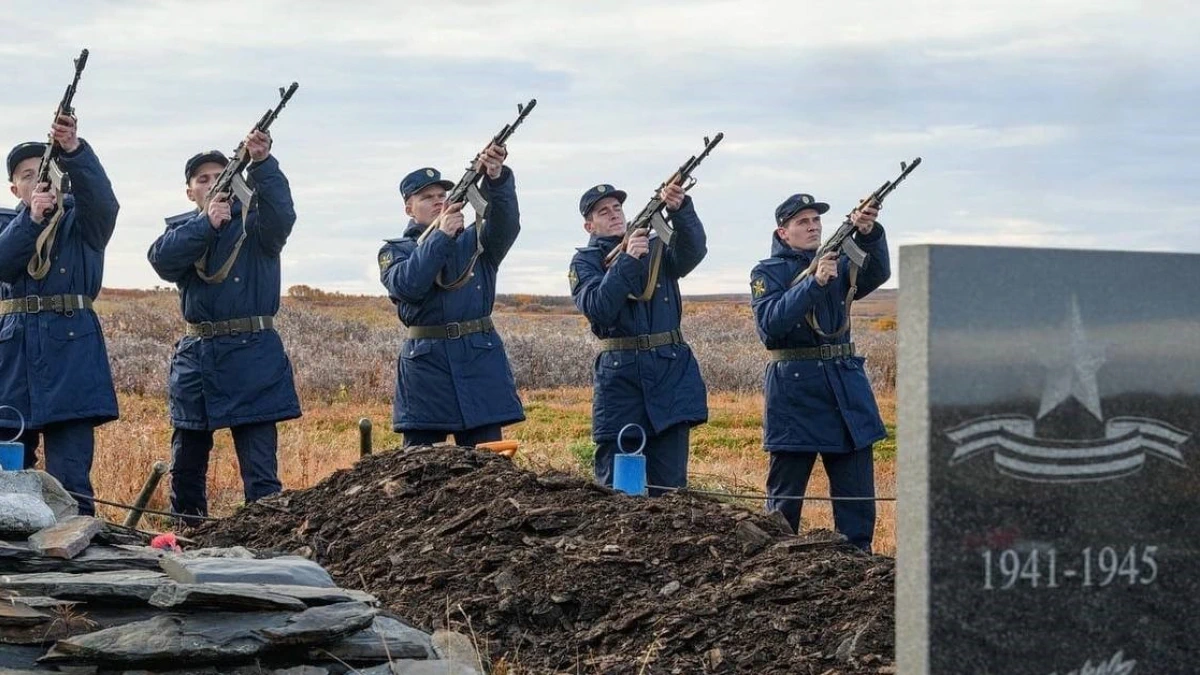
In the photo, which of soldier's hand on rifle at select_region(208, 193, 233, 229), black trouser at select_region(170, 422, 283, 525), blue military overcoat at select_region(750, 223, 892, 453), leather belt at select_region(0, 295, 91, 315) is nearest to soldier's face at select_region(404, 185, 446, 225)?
soldier's hand on rifle at select_region(208, 193, 233, 229)

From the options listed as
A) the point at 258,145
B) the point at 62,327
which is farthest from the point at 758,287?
the point at 62,327

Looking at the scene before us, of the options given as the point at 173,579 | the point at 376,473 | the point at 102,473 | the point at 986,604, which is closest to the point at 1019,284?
the point at 986,604

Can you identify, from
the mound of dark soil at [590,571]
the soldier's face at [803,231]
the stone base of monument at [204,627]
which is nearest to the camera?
the stone base of monument at [204,627]

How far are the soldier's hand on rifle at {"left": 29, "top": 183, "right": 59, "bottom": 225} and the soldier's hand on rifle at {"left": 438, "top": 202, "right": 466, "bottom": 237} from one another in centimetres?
204

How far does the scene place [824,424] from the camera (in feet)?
31.6

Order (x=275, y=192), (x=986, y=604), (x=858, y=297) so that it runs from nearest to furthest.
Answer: (x=986, y=604), (x=275, y=192), (x=858, y=297)

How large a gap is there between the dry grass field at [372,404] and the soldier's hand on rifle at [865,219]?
211 cm

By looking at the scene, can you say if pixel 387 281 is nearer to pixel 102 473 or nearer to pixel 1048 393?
pixel 102 473

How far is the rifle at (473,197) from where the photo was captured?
31.7ft

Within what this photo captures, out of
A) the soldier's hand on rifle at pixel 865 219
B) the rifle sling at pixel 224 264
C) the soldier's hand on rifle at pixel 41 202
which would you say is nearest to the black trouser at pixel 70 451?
the rifle sling at pixel 224 264

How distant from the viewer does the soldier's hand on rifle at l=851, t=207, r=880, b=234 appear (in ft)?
31.9

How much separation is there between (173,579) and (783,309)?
4374mm

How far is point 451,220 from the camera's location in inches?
371

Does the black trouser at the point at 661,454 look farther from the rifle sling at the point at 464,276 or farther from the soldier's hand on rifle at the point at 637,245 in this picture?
the rifle sling at the point at 464,276
